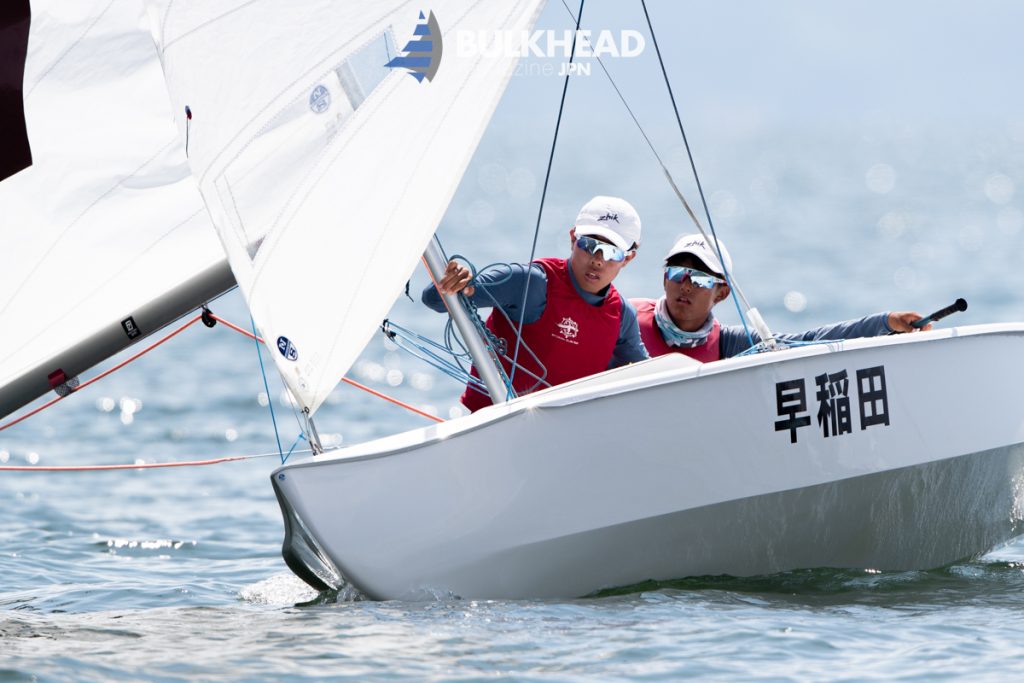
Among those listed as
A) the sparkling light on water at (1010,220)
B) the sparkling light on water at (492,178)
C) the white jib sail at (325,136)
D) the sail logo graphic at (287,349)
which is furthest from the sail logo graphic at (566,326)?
the sparkling light on water at (492,178)

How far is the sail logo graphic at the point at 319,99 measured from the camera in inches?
146

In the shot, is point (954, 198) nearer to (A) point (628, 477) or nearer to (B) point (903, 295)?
(B) point (903, 295)

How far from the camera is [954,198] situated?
112 ft

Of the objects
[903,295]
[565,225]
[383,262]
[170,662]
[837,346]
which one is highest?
[565,225]

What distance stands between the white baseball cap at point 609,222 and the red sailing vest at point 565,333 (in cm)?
16

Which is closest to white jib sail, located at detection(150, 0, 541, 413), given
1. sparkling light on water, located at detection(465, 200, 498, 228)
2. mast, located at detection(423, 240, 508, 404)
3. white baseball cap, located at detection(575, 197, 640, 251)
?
mast, located at detection(423, 240, 508, 404)

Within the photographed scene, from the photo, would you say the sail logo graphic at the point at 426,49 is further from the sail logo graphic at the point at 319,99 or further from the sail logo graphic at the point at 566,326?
the sail logo graphic at the point at 566,326

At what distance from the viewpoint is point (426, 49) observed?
146 inches

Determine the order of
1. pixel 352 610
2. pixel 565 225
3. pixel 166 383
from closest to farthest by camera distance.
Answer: pixel 352 610, pixel 166 383, pixel 565 225

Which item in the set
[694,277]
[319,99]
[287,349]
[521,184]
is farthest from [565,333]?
[521,184]

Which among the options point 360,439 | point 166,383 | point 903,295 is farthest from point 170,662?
point 903,295

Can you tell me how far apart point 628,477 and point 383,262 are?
0.81 metres

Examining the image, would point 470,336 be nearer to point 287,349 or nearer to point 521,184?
point 287,349

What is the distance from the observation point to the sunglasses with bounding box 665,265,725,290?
453 cm
